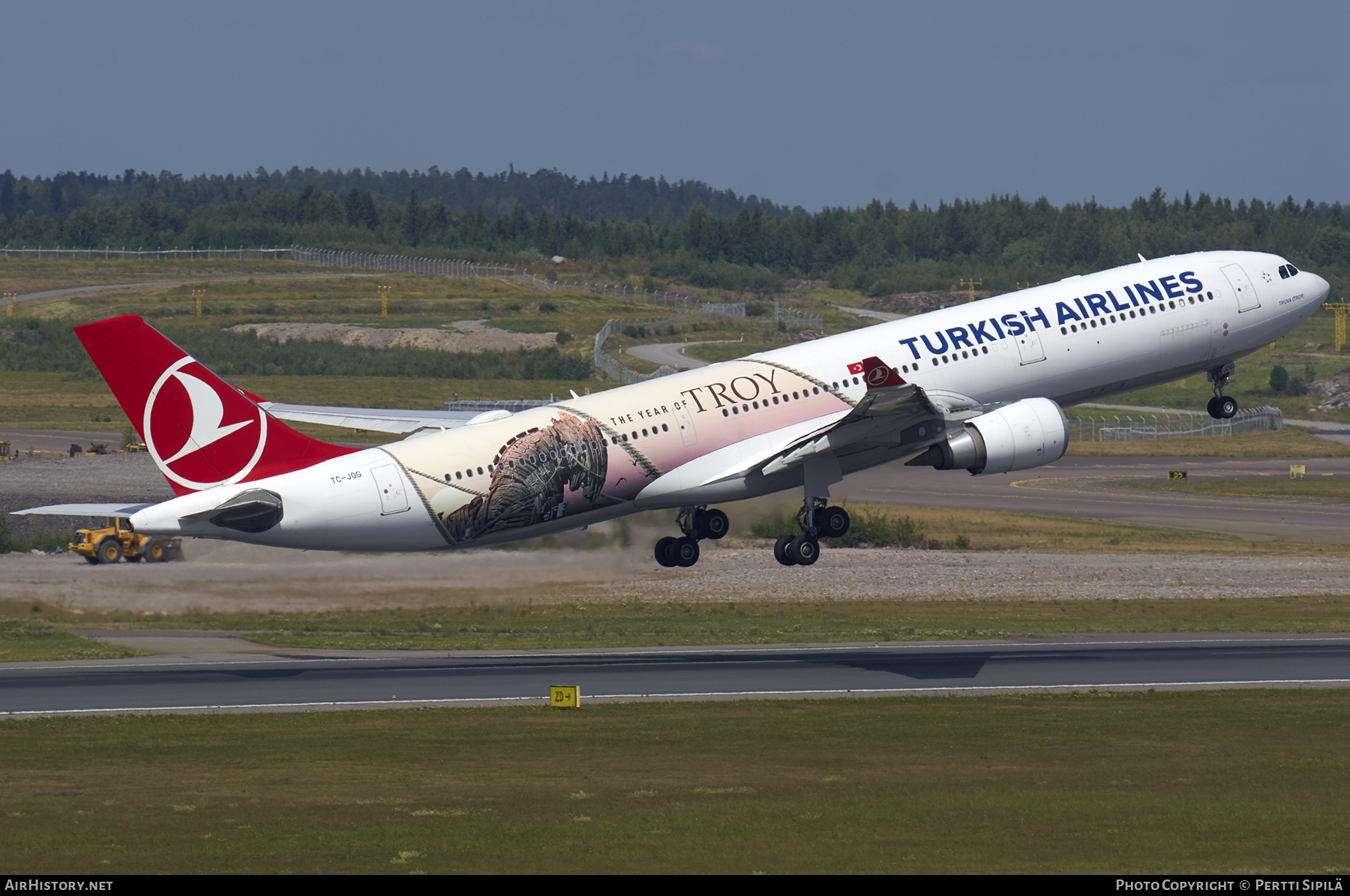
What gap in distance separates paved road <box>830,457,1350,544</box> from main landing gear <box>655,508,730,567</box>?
37340mm

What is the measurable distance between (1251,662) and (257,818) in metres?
34.7

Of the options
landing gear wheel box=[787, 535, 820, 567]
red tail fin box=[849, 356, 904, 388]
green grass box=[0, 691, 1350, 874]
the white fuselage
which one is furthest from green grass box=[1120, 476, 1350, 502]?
red tail fin box=[849, 356, 904, 388]

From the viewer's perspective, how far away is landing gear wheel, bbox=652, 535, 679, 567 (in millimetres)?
50875

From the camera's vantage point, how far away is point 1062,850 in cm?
2788

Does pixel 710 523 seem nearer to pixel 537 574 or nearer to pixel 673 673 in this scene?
pixel 673 673

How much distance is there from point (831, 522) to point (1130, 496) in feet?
201

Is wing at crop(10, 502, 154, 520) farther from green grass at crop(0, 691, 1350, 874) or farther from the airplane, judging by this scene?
green grass at crop(0, 691, 1350, 874)

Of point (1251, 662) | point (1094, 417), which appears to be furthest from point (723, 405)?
point (1094, 417)

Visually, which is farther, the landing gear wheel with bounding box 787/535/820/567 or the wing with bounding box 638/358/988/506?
the landing gear wheel with bounding box 787/535/820/567

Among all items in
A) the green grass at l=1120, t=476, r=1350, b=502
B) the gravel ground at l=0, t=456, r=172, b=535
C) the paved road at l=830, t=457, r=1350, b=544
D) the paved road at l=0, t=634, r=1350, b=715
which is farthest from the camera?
the green grass at l=1120, t=476, r=1350, b=502

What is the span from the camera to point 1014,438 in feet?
155

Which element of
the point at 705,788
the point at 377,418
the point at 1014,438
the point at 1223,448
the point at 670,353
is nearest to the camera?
the point at 705,788

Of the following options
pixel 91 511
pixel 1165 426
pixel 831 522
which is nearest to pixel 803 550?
pixel 831 522

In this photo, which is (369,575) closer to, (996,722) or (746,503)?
(746,503)
